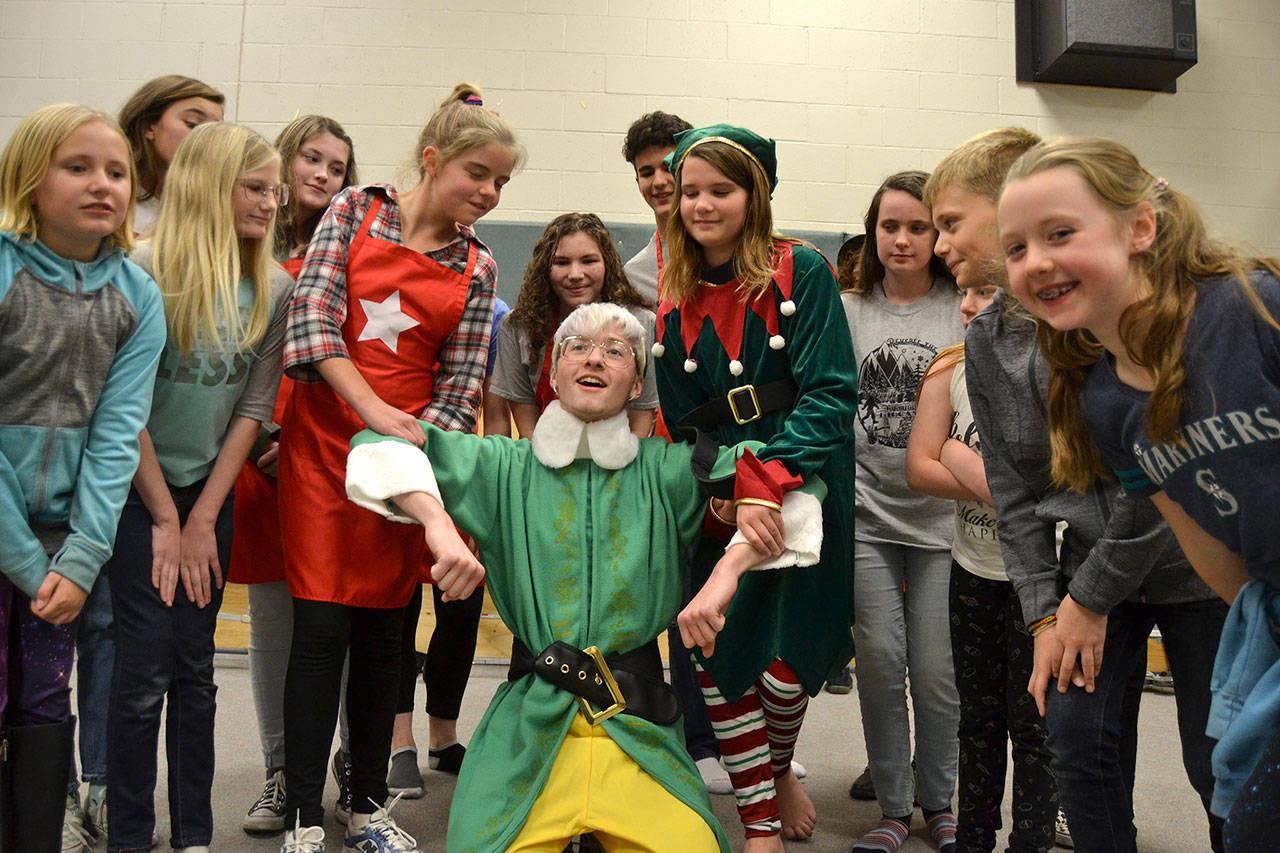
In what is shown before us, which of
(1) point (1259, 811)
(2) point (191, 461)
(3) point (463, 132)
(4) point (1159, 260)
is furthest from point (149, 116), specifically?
(1) point (1259, 811)

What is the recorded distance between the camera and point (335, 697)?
2018 mm

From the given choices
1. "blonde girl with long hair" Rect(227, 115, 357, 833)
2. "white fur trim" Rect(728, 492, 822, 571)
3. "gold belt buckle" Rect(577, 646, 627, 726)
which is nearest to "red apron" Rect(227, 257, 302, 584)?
"blonde girl with long hair" Rect(227, 115, 357, 833)

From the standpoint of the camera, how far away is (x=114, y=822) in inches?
73.0

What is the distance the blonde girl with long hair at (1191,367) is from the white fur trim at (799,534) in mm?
608

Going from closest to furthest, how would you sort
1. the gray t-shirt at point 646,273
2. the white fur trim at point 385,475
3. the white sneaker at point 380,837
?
the white fur trim at point 385,475 < the white sneaker at point 380,837 < the gray t-shirt at point 646,273

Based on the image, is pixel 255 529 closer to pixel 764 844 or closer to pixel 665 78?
pixel 764 844

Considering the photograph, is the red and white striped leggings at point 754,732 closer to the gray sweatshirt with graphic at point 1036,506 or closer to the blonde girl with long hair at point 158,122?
the gray sweatshirt with graphic at point 1036,506

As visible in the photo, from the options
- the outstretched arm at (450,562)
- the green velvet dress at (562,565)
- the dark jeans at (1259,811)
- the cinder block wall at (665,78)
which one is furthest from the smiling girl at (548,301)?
the cinder block wall at (665,78)

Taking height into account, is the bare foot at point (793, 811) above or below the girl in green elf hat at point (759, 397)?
below

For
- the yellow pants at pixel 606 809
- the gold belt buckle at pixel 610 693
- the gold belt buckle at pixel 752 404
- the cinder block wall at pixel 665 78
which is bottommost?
the yellow pants at pixel 606 809

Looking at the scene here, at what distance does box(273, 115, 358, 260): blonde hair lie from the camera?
2.63 m

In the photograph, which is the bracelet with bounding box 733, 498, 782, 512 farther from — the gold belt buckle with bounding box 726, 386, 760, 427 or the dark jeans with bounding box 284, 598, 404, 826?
the dark jeans with bounding box 284, 598, 404, 826

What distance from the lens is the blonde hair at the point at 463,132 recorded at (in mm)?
2127

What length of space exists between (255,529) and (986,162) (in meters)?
1.72
